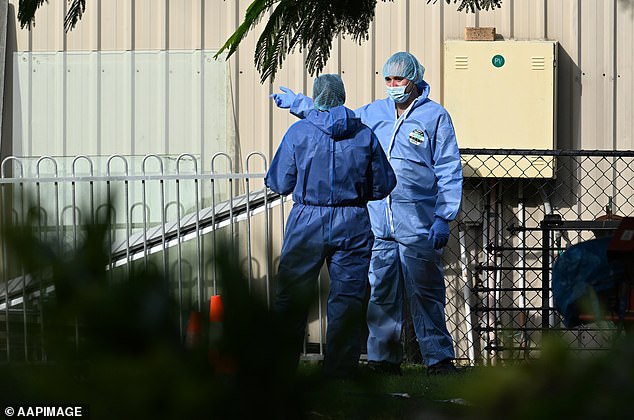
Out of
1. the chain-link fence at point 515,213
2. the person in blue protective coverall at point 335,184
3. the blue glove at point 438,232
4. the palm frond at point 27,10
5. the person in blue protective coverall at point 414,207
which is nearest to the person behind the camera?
the palm frond at point 27,10

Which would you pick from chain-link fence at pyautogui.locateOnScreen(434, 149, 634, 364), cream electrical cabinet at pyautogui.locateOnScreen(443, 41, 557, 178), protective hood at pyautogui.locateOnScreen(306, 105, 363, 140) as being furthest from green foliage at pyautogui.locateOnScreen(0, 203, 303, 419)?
cream electrical cabinet at pyautogui.locateOnScreen(443, 41, 557, 178)

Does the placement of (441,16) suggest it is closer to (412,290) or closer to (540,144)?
(540,144)

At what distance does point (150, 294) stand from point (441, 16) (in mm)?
8117

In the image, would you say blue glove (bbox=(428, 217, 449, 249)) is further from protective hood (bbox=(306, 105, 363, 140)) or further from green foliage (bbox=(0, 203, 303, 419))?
green foliage (bbox=(0, 203, 303, 419))

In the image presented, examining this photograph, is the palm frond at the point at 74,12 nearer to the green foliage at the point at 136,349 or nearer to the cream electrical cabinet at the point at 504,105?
the green foliage at the point at 136,349

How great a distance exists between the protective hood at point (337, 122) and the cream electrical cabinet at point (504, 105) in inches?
107

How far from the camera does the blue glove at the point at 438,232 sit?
6449 mm

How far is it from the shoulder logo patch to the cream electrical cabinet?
2.06 metres

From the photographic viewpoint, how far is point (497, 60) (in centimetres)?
862

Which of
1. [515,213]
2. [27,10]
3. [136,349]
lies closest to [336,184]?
[27,10]

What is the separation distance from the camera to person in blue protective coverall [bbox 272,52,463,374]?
6.59m

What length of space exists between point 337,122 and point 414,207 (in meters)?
0.93

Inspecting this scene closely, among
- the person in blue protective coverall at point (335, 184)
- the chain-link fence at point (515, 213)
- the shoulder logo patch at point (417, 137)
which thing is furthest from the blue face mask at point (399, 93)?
the chain-link fence at point (515, 213)

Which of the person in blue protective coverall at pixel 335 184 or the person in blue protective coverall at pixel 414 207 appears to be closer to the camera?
the person in blue protective coverall at pixel 335 184
